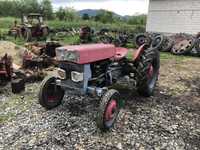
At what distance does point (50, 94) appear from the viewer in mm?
4672

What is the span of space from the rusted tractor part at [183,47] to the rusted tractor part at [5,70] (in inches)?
285

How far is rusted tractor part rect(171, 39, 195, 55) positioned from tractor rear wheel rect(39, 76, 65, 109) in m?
7.37

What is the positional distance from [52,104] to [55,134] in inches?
37.1

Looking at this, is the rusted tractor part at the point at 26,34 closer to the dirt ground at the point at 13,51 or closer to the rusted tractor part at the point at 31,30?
the rusted tractor part at the point at 31,30

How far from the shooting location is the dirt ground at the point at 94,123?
3.62m

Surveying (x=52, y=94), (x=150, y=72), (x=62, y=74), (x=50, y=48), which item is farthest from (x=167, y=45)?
(x=62, y=74)

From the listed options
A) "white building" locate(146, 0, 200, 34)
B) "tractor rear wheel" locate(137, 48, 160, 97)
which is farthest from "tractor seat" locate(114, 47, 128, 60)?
"white building" locate(146, 0, 200, 34)

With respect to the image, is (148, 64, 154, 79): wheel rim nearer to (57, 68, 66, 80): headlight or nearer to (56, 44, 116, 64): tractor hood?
(56, 44, 116, 64): tractor hood

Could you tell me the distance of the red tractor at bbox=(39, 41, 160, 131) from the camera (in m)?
3.93

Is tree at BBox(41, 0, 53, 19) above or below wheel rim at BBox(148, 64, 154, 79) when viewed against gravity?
above

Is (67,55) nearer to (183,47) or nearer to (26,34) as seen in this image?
(183,47)

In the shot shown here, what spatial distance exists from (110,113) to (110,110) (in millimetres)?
48

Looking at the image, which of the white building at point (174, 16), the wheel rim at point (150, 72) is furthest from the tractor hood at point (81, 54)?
the white building at point (174, 16)

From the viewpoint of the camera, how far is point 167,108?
16.0ft
